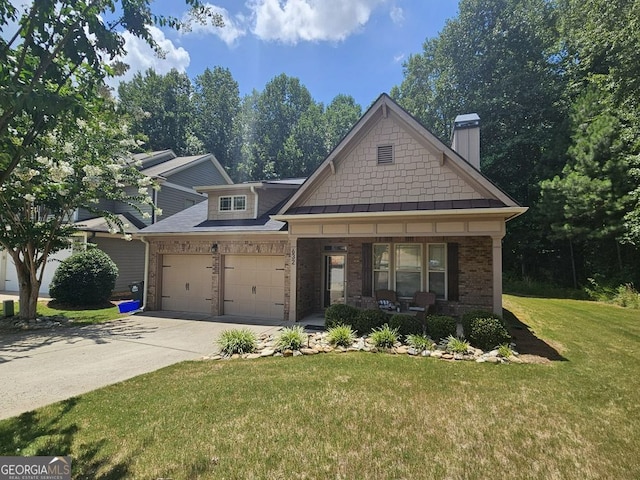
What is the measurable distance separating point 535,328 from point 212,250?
11.0 m

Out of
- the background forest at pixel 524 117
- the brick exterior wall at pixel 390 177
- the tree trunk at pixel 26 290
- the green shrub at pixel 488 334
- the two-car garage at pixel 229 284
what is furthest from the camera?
the background forest at pixel 524 117

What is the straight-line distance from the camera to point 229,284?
12.3 m

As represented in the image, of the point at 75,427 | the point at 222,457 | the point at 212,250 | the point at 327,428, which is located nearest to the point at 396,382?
the point at 327,428

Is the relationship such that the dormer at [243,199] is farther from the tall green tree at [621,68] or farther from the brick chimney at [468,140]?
the tall green tree at [621,68]

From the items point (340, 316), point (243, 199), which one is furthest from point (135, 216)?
point (340, 316)

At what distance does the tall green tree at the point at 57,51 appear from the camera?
3.18m

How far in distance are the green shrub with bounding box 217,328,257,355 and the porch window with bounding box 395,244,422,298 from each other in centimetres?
551

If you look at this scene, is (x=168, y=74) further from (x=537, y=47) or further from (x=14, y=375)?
(x=14, y=375)

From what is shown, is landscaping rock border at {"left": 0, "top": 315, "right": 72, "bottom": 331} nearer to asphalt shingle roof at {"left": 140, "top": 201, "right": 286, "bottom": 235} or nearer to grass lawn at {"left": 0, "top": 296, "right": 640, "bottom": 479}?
asphalt shingle roof at {"left": 140, "top": 201, "right": 286, "bottom": 235}

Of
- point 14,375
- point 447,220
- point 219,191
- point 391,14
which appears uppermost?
point 391,14

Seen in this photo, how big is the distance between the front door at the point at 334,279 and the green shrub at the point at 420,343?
4308 mm

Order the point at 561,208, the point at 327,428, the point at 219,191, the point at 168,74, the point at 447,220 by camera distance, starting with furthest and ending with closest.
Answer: the point at 168,74
the point at 561,208
the point at 219,191
the point at 447,220
the point at 327,428

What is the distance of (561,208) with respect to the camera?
57.8 feet

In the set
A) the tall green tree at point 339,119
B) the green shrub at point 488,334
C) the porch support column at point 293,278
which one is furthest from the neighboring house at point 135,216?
the tall green tree at point 339,119
